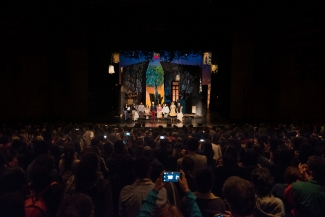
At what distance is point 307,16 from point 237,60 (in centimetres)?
543

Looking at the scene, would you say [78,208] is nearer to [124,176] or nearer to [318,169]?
[124,176]

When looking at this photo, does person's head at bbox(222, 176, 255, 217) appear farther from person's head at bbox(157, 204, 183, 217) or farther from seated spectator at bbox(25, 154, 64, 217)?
seated spectator at bbox(25, 154, 64, 217)

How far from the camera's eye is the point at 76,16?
60.1 ft

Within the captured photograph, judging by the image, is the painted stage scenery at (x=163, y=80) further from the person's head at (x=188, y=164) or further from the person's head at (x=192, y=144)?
the person's head at (x=188, y=164)

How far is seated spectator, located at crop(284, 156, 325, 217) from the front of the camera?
3262 millimetres

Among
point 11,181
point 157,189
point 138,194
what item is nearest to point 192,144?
point 138,194

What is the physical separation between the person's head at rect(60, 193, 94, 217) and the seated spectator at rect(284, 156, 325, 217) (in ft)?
6.59

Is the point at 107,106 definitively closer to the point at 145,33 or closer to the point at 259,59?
the point at 145,33

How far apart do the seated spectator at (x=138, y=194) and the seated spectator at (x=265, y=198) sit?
2.90 ft

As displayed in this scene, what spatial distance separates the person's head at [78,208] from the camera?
8.28 feet

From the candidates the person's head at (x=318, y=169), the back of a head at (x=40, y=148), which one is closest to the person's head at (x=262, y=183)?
the person's head at (x=318, y=169)

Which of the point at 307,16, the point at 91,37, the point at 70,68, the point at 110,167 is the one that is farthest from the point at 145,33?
the point at 110,167

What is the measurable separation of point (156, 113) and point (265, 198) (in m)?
17.7

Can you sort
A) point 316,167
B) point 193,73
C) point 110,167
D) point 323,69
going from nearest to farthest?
1. point 316,167
2. point 110,167
3. point 323,69
4. point 193,73
